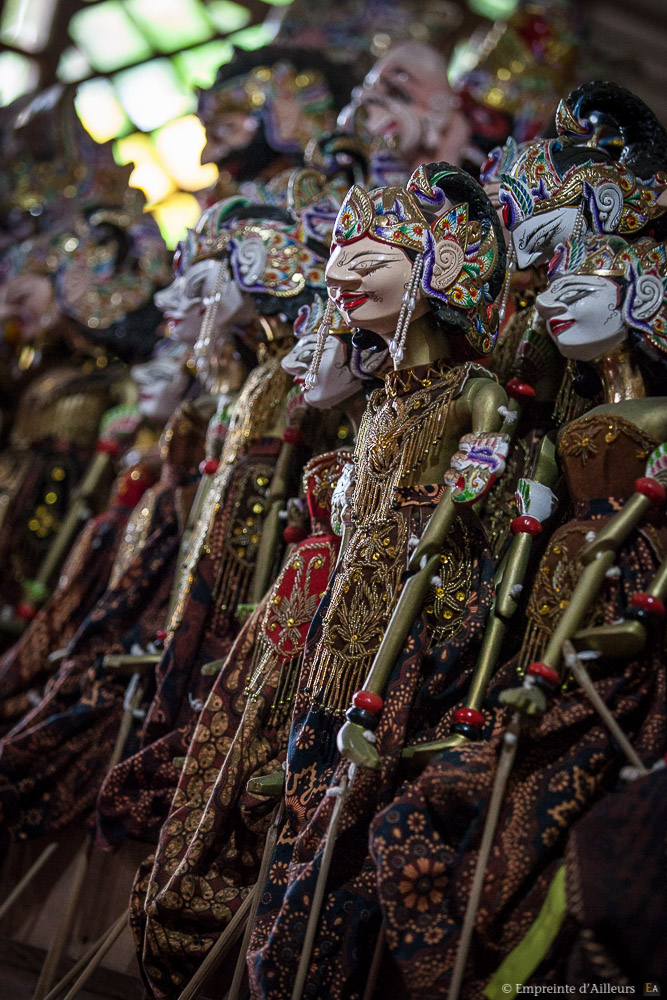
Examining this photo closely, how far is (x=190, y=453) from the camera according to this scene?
389 cm

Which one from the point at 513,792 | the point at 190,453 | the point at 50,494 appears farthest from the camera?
the point at 50,494

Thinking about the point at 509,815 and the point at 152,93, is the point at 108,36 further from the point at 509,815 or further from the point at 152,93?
the point at 509,815

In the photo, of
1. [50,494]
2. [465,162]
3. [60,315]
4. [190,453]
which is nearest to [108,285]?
[60,315]

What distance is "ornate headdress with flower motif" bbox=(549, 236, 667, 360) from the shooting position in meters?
2.49

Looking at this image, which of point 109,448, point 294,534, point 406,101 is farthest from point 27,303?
point 294,534

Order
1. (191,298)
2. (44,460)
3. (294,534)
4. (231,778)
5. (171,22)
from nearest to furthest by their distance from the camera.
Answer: (231,778) < (294,534) < (191,298) < (44,460) < (171,22)

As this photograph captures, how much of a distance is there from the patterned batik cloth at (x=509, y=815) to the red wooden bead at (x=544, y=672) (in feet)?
0.20

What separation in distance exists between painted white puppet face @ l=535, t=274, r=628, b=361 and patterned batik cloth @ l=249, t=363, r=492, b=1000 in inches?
9.7

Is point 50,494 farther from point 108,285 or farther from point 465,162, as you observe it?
point 465,162

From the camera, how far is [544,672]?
215cm

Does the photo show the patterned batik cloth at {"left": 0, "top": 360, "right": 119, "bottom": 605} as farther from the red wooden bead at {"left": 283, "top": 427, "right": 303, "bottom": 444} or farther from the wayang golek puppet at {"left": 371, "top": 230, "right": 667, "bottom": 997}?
the wayang golek puppet at {"left": 371, "top": 230, "right": 667, "bottom": 997}

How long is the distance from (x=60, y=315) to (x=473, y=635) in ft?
10.5

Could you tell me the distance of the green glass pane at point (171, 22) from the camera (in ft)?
25.0

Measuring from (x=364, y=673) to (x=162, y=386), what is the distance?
2.11 m
